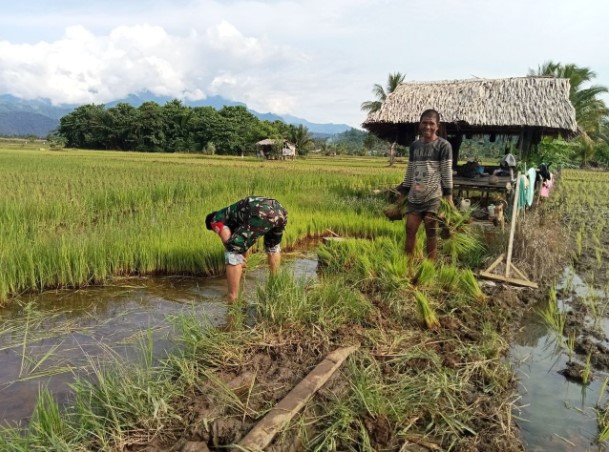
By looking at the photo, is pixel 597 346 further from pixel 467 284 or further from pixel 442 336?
pixel 442 336

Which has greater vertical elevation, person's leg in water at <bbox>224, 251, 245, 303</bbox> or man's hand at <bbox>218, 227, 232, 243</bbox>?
man's hand at <bbox>218, 227, 232, 243</bbox>

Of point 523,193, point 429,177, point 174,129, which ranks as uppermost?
point 174,129

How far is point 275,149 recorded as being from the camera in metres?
36.4

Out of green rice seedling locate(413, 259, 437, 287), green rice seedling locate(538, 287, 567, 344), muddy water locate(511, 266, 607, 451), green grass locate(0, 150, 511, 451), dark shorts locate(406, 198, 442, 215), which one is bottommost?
muddy water locate(511, 266, 607, 451)

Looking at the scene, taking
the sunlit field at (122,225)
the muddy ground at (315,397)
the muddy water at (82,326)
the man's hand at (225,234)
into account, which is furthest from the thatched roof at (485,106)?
the man's hand at (225,234)

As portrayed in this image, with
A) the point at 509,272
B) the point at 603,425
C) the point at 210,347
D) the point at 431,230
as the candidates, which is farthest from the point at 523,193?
the point at 210,347

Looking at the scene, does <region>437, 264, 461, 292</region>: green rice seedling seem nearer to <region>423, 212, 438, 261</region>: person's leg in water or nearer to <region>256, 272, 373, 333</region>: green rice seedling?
<region>423, 212, 438, 261</region>: person's leg in water

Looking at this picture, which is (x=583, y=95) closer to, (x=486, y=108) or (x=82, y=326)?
(x=486, y=108)

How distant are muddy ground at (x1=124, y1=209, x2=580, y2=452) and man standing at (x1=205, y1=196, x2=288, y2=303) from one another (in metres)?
0.64

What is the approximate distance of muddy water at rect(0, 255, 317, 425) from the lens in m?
2.35

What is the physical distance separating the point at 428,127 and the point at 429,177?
1.55ft

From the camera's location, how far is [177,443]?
1718 millimetres

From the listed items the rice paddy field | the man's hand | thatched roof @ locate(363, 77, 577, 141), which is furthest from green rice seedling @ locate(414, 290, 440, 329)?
thatched roof @ locate(363, 77, 577, 141)

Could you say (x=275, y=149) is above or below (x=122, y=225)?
above
